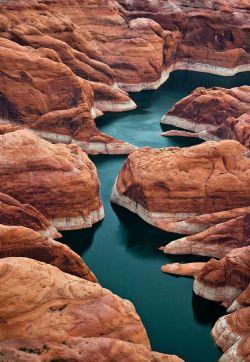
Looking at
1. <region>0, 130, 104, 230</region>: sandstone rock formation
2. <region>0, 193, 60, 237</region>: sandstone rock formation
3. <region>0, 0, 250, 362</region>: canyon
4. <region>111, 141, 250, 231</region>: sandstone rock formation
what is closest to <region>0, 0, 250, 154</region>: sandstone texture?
<region>0, 0, 250, 362</region>: canyon

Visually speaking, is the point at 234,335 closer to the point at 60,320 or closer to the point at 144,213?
the point at 60,320

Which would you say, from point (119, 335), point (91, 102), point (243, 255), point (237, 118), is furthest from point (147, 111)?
point (119, 335)

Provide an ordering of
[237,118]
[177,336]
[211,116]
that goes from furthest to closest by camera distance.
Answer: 1. [211,116]
2. [237,118]
3. [177,336]

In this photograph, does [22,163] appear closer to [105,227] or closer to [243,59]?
[105,227]

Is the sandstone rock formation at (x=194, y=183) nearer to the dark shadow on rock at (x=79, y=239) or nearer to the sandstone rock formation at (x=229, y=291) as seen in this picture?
the dark shadow on rock at (x=79, y=239)

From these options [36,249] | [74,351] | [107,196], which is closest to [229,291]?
[36,249]

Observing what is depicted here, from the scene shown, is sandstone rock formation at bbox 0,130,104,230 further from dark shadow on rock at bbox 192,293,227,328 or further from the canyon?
dark shadow on rock at bbox 192,293,227,328

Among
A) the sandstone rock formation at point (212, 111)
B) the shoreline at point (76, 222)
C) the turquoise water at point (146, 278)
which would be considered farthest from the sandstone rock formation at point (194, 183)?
the sandstone rock formation at point (212, 111)
